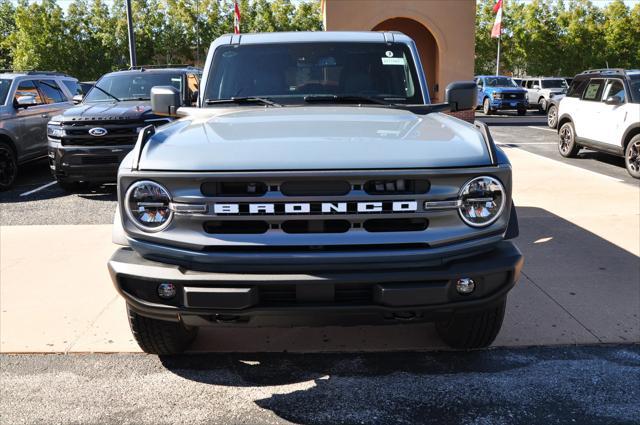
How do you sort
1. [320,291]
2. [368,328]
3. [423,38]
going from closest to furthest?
[320,291] < [368,328] < [423,38]

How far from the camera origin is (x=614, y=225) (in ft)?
22.2

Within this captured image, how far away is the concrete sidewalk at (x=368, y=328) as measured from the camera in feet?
13.0

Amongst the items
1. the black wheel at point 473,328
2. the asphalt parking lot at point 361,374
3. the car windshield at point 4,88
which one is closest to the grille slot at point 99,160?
the car windshield at point 4,88

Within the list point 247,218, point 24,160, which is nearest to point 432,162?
point 247,218

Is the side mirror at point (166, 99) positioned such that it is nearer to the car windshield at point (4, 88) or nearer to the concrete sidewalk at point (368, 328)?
the concrete sidewalk at point (368, 328)

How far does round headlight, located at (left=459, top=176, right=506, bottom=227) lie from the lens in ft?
9.32

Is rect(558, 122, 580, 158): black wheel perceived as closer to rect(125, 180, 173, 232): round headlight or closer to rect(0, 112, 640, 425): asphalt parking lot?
rect(0, 112, 640, 425): asphalt parking lot

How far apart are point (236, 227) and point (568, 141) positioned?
38.1 ft

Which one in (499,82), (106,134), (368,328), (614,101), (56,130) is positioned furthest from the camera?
(499,82)

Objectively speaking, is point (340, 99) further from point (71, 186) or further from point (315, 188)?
point (71, 186)

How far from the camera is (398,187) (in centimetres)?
279

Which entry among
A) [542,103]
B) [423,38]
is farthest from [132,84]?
[542,103]

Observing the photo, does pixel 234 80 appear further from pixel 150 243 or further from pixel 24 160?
pixel 24 160

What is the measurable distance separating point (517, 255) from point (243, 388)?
67.0 inches
